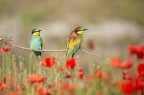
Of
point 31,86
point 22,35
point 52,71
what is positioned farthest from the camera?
point 22,35

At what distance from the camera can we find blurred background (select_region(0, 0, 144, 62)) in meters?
23.9

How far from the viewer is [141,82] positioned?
4.97 m

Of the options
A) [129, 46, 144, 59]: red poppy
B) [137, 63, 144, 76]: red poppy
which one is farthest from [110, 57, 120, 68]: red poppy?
[137, 63, 144, 76]: red poppy

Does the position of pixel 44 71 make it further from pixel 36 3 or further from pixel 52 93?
pixel 36 3

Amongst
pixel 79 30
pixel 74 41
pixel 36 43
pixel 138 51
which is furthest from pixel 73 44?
pixel 138 51

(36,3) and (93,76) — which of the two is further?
(36,3)

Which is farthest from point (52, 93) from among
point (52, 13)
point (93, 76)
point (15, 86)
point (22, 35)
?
point (52, 13)

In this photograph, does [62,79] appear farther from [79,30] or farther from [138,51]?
[79,30]

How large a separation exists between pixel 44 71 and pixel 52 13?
1954cm

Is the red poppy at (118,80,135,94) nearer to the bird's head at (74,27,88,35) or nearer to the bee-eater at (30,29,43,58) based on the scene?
the bird's head at (74,27,88,35)

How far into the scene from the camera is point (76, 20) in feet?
84.6

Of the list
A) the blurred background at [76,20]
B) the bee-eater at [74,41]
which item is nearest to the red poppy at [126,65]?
the bee-eater at [74,41]

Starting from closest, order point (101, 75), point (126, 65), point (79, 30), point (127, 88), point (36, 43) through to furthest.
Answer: point (127, 88)
point (126, 65)
point (101, 75)
point (79, 30)
point (36, 43)

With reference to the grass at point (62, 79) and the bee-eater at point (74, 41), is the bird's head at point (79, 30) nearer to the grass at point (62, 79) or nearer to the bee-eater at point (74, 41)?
the bee-eater at point (74, 41)
